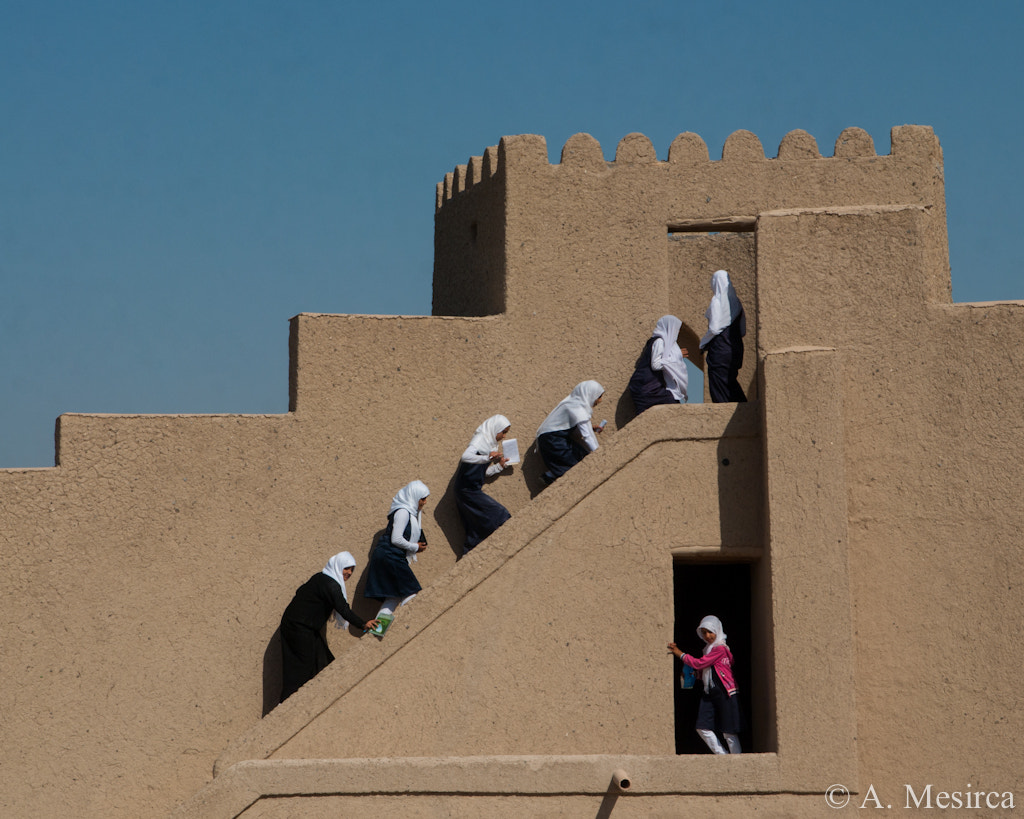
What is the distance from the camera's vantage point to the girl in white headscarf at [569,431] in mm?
10086

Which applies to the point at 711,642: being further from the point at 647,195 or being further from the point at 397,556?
the point at 647,195

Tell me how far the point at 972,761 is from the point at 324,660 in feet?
14.2

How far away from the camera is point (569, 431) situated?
10.1 meters

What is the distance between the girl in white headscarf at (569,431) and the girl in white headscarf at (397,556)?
94 centimetres

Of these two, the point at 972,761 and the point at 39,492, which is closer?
the point at 972,761

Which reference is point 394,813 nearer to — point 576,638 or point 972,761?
point 576,638

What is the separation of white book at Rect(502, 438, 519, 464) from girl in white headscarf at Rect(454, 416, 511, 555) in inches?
2.7

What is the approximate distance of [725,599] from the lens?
11031mm

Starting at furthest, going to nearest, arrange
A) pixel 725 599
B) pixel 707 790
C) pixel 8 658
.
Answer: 1. pixel 725 599
2. pixel 8 658
3. pixel 707 790

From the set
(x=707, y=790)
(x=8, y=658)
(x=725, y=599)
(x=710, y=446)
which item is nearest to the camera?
(x=707, y=790)

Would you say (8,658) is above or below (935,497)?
below

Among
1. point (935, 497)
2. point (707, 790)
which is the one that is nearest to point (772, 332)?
point (935, 497)

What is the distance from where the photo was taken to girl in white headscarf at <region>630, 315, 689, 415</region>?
10.3 metres

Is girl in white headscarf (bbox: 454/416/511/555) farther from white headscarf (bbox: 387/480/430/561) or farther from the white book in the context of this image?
white headscarf (bbox: 387/480/430/561)
